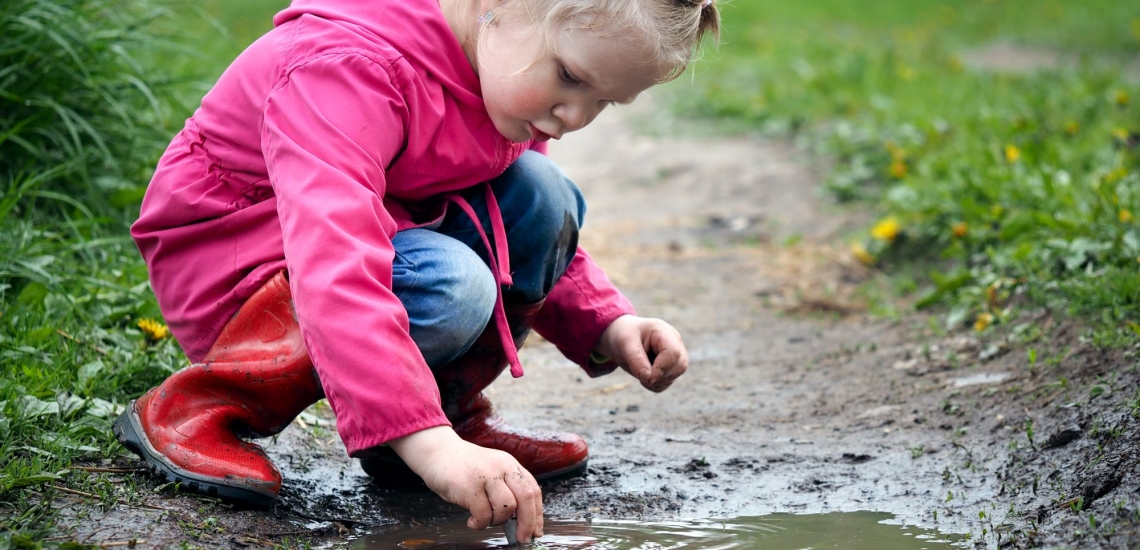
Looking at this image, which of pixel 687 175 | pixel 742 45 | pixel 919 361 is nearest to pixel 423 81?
pixel 919 361

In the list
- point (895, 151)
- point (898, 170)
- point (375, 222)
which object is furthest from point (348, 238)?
point (895, 151)

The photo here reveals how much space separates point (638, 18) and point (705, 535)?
0.85 m

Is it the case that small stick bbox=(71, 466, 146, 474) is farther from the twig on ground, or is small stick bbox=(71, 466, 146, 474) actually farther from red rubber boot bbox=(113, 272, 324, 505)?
the twig on ground

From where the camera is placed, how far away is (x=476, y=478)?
1.45 meters

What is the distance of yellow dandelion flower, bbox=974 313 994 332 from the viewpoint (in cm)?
276

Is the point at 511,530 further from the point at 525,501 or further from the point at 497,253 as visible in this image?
the point at 497,253

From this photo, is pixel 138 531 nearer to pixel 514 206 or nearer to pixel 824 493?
pixel 514 206

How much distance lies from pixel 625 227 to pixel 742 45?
5616mm

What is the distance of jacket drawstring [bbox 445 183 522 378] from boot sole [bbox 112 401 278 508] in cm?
47

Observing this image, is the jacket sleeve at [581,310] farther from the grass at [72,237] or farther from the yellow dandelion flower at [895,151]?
the yellow dandelion flower at [895,151]

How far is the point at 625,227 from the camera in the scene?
15.1 ft

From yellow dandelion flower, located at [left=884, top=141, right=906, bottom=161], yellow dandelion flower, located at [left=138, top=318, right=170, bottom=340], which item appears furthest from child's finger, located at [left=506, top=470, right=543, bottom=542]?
yellow dandelion flower, located at [left=884, top=141, right=906, bottom=161]

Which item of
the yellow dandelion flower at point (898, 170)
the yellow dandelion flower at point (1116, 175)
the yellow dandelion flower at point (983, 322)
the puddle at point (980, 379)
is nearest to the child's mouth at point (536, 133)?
the puddle at point (980, 379)

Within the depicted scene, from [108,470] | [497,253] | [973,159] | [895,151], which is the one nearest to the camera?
[108,470]
